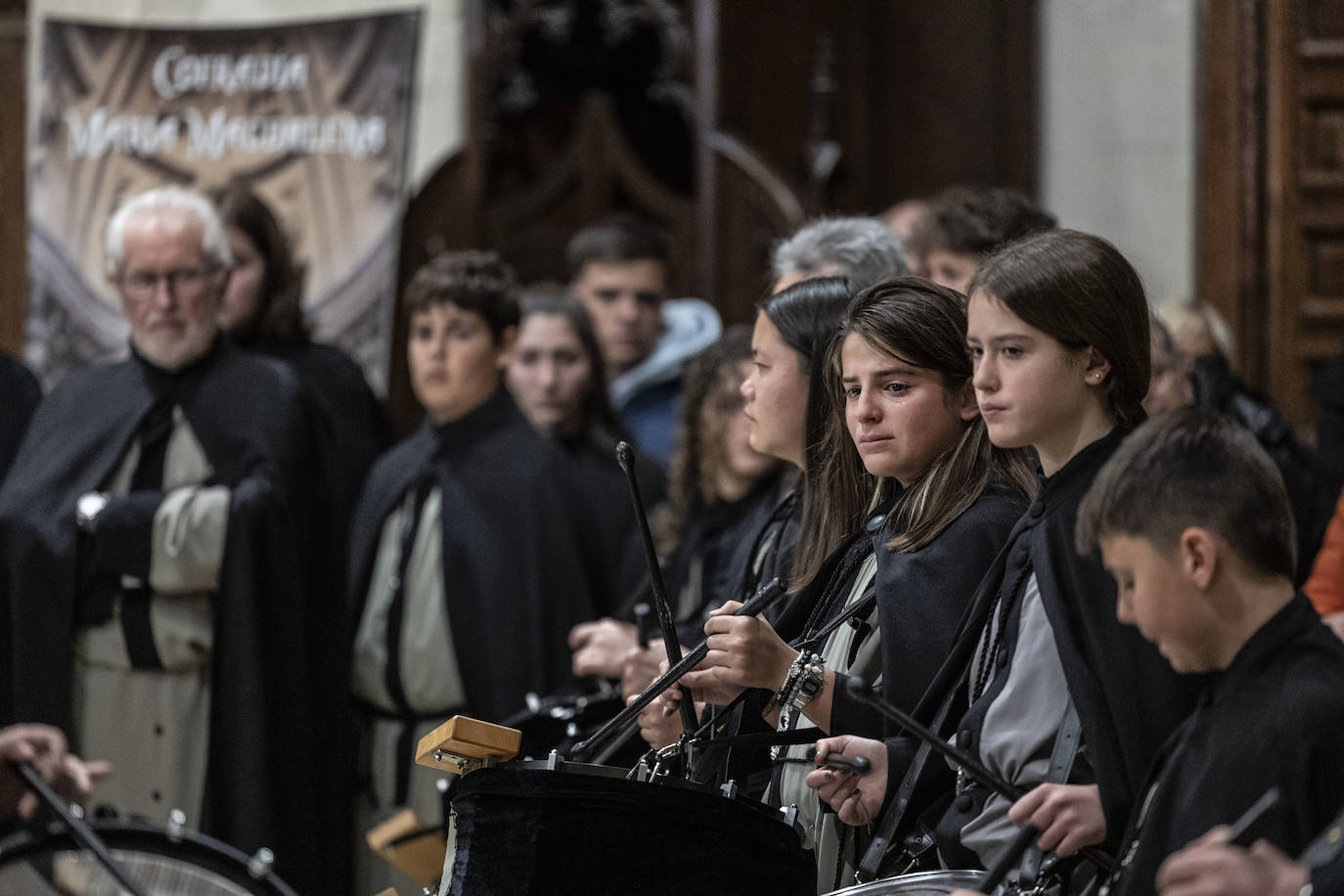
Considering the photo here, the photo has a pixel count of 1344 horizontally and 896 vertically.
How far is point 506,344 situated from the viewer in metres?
4.91

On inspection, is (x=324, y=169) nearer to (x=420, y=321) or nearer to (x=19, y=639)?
(x=420, y=321)

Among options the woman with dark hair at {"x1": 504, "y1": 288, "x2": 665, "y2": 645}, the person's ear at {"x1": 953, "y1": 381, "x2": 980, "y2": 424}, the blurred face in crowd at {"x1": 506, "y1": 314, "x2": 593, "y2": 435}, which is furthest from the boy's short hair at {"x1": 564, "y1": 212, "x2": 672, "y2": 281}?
the person's ear at {"x1": 953, "y1": 381, "x2": 980, "y2": 424}

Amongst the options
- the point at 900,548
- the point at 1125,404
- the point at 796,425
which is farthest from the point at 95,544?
the point at 1125,404

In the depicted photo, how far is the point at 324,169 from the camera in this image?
6.77 meters

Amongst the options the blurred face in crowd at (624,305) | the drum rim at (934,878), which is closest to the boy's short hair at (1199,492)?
the drum rim at (934,878)

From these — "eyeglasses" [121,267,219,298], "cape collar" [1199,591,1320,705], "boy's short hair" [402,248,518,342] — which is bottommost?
"cape collar" [1199,591,1320,705]

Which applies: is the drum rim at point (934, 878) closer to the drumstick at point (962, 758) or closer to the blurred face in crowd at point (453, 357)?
the drumstick at point (962, 758)

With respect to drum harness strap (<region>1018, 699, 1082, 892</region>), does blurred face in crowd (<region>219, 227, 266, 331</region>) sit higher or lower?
higher

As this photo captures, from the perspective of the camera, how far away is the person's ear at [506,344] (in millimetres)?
4883

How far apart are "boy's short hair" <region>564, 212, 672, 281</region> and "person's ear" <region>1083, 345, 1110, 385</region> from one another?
11.6ft

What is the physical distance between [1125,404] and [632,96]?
509cm

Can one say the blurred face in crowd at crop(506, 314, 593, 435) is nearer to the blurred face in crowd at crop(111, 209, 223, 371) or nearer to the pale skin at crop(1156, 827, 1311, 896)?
the blurred face in crowd at crop(111, 209, 223, 371)

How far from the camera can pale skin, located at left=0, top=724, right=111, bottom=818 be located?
244 centimetres

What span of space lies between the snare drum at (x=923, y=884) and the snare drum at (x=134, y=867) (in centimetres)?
78
